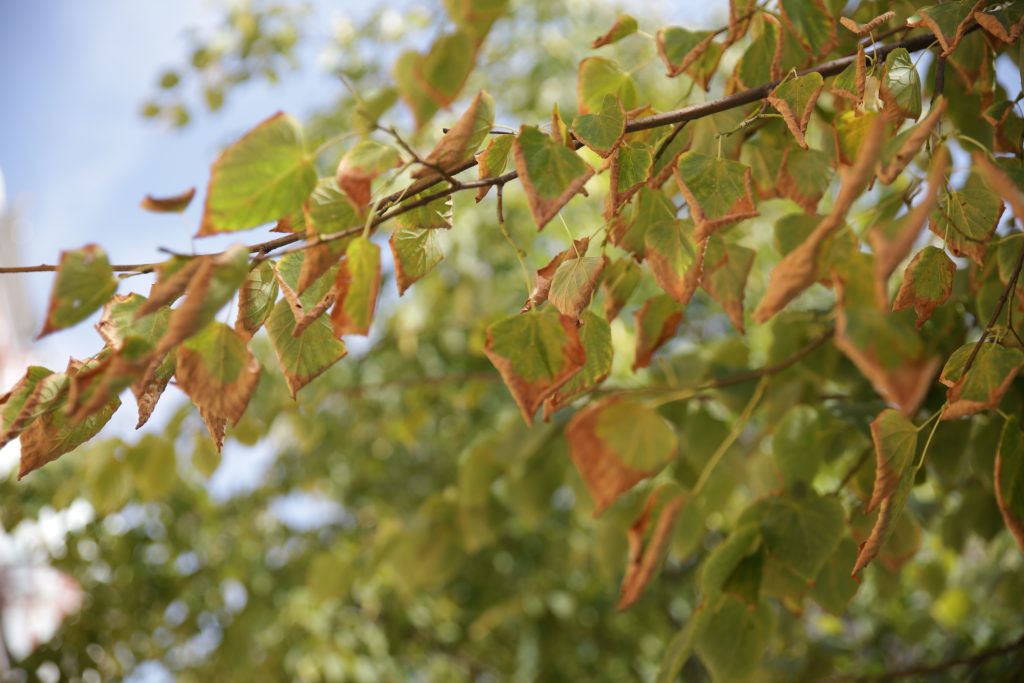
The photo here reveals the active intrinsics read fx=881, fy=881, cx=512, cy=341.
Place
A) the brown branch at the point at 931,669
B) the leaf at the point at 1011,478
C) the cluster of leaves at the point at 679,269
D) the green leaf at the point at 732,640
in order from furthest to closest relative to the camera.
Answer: the brown branch at the point at 931,669
the green leaf at the point at 732,640
the leaf at the point at 1011,478
the cluster of leaves at the point at 679,269

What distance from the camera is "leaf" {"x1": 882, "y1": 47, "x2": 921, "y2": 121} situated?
373 mm

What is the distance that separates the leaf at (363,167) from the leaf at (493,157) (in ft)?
0.26

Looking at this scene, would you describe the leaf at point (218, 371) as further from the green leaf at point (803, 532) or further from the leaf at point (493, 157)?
the green leaf at point (803, 532)

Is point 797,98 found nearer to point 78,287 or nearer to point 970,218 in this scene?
point 970,218

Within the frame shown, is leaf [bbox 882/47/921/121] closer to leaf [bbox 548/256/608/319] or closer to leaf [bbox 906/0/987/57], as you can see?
Answer: leaf [bbox 906/0/987/57]

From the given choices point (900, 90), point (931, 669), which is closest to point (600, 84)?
point (900, 90)

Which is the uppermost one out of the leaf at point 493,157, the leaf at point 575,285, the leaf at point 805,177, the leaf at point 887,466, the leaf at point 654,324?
the leaf at point 493,157

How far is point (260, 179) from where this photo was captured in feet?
0.97

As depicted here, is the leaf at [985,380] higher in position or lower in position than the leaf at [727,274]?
higher

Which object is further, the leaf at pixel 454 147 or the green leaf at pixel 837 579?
the green leaf at pixel 837 579

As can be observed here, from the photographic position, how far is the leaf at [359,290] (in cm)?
30

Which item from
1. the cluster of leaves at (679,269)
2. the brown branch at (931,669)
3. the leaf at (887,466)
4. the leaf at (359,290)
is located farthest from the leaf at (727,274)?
the brown branch at (931,669)

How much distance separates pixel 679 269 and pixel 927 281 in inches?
4.2

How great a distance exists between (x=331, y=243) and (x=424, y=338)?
122 cm
